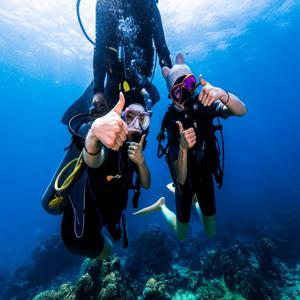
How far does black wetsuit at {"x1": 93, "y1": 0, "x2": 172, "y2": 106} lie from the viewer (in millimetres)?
5598

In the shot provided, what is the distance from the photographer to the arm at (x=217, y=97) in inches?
143

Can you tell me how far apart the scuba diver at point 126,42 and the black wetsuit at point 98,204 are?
2.41m

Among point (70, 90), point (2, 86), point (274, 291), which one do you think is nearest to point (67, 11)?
point (274, 291)

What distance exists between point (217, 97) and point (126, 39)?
330 centimetres

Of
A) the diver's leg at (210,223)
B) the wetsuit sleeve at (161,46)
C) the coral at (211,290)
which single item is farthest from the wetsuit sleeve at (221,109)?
the coral at (211,290)

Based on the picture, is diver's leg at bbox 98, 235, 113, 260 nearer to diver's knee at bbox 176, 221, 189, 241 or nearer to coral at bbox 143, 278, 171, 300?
diver's knee at bbox 176, 221, 189, 241

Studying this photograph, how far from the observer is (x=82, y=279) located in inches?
236

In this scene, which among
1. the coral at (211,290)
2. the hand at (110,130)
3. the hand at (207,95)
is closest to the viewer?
the hand at (110,130)

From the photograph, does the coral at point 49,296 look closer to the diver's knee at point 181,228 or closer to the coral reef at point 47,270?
the diver's knee at point 181,228

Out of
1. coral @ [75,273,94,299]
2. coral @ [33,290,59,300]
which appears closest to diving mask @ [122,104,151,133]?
coral @ [75,273,94,299]

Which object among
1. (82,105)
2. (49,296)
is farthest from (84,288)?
(82,105)

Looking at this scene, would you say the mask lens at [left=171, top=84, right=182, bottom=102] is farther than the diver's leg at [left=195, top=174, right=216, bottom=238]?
No

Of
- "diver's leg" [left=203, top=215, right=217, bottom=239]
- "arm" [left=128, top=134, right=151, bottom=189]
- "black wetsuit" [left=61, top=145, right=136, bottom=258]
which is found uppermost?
"arm" [left=128, top=134, right=151, bottom=189]

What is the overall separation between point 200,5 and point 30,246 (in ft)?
114
